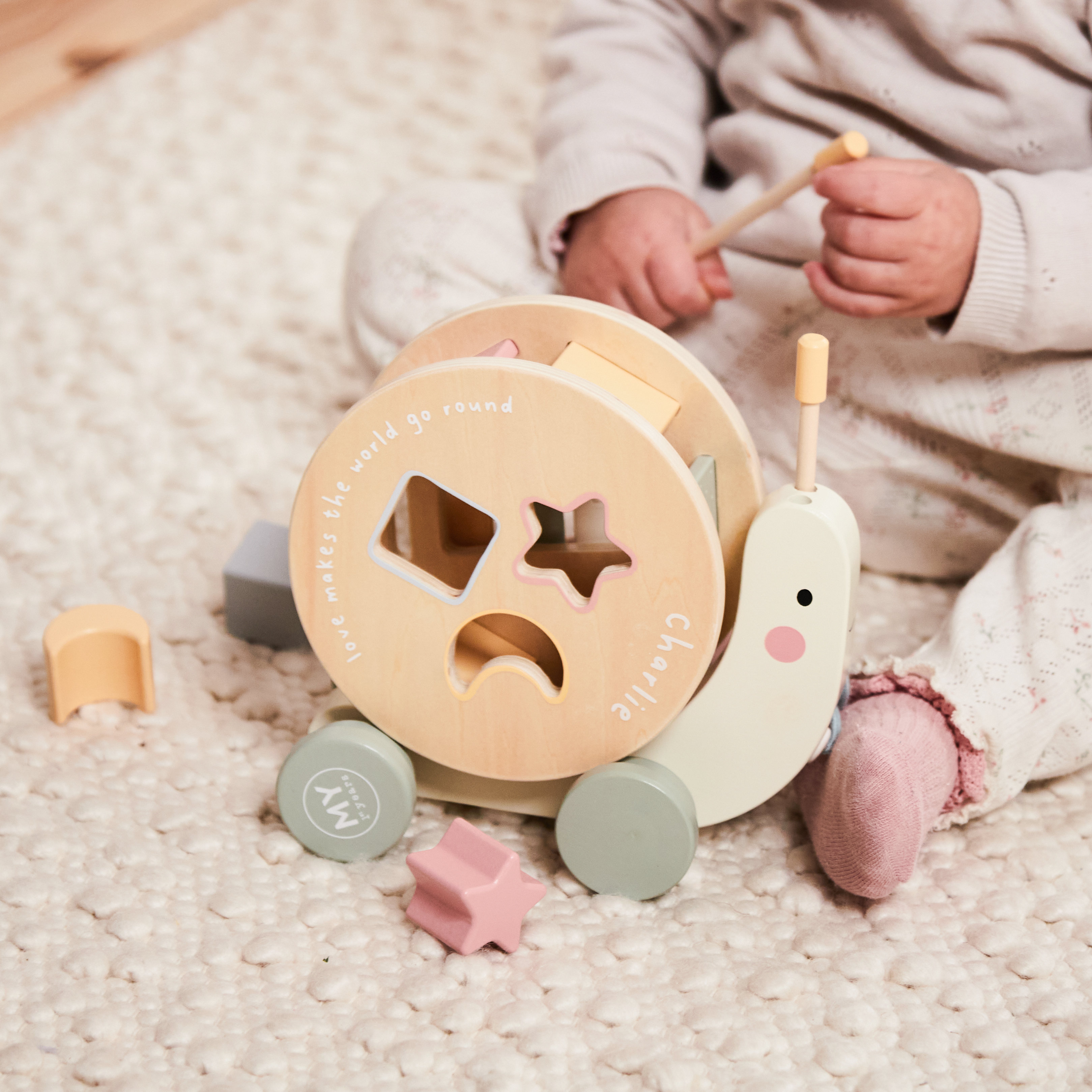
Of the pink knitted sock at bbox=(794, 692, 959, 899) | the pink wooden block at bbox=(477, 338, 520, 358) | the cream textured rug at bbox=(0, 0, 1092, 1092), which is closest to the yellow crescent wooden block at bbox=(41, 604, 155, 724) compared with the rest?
the cream textured rug at bbox=(0, 0, 1092, 1092)

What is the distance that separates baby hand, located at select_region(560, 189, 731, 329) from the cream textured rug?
219mm

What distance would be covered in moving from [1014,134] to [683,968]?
48 centimetres

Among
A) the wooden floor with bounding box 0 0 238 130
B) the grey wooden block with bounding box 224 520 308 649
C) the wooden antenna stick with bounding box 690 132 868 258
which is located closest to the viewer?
the wooden antenna stick with bounding box 690 132 868 258

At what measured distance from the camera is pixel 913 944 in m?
0.55

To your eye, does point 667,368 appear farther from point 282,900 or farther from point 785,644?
point 282,900

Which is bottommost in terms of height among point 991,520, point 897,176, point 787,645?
point 991,520

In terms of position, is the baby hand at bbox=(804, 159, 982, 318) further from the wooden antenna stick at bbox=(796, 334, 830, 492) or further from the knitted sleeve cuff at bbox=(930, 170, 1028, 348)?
the wooden antenna stick at bbox=(796, 334, 830, 492)

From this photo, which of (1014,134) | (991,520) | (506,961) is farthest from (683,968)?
(1014,134)

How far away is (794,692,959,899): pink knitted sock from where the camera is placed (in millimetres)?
542

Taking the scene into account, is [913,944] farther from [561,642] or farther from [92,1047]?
[92,1047]

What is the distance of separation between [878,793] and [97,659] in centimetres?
38

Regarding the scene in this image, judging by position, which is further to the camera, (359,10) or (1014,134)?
(359,10)

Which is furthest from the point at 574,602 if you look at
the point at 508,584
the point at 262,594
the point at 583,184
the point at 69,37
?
the point at 69,37

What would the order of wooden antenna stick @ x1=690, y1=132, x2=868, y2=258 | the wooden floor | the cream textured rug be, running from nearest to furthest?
the cream textured rug < wooden antenna stick @ x1=690, y1=132, x2=868, y2=258 < the wooden floor
